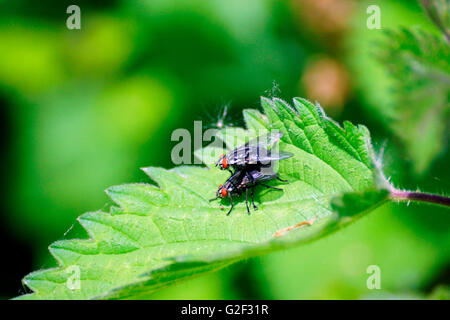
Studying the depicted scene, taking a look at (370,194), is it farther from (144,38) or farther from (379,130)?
(144,38)

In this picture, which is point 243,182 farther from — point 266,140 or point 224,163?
point 266,140

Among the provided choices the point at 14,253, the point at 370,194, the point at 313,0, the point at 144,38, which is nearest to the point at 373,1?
the point at 313,0

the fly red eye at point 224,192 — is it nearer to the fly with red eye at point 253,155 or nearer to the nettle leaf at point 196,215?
the nettle leaf at point 196,215

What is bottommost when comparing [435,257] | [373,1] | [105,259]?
[435,257]

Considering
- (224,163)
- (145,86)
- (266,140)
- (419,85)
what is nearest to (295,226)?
(266,140)

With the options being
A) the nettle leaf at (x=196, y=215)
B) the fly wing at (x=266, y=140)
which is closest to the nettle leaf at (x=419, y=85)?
the nettle leaf at (x=196, y=215)

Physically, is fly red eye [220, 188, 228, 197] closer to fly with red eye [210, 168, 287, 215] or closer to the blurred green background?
fly with red eye [210, 168, 287, 215]
